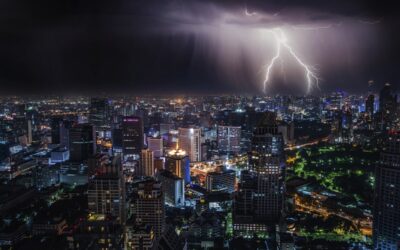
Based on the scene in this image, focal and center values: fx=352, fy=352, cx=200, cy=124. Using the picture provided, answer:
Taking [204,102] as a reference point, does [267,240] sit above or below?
below

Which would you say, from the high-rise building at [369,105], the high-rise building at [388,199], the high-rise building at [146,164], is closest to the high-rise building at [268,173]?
the high-rise building at [388,199]

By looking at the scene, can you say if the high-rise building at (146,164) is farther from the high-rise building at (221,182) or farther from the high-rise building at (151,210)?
the high-rise building at (151,210)

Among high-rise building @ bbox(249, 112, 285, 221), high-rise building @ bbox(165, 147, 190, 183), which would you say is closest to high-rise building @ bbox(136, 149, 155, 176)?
high-rise building @ bbox(165, 147, 190, 183)

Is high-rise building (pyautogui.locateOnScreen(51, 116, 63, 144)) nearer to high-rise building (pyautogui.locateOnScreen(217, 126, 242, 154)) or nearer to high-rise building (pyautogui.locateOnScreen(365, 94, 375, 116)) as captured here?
high-rise building (pyautogui.locateOnScreen(217, 126, 242, 154))

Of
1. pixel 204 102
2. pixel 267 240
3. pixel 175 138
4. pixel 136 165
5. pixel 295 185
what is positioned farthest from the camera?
pixel 204 102

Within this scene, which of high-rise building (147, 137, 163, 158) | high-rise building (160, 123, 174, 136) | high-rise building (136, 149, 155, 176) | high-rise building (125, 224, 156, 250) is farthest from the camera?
high-rise building (160, 123, 174, 136)

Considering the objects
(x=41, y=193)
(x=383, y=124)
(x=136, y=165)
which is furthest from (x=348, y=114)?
(x=41, y=193)

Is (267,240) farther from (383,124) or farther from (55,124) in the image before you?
(55,124)

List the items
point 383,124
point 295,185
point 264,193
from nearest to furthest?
1. point 264,193
2. point 295,185
3. point 383,124
